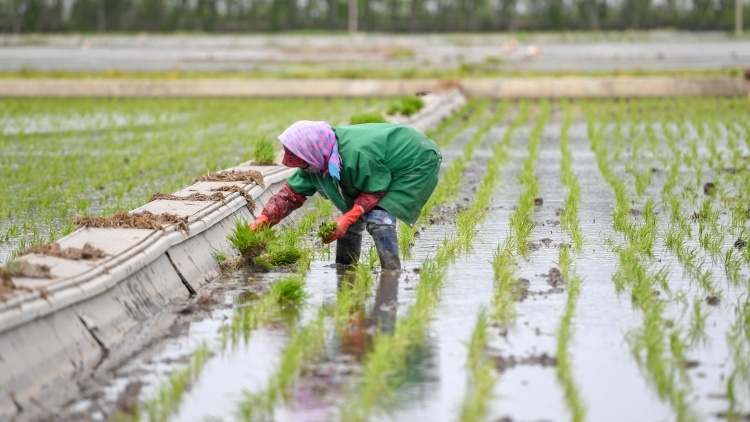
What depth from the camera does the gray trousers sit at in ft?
21.5

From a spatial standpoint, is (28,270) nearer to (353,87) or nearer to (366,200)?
(366,200)

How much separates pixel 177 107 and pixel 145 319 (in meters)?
15.7

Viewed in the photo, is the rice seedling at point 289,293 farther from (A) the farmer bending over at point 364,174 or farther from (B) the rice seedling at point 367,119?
(B) the rice seedling at point 367,119

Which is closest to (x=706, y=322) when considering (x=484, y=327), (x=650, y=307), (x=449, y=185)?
(x=650, y=307)

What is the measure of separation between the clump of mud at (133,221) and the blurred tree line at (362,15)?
51.3 meters

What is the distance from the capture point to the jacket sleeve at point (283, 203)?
670 cm

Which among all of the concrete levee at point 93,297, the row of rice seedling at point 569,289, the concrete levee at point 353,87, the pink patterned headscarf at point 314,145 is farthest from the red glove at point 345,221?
the concrete levee at point 353,87

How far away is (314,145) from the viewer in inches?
245

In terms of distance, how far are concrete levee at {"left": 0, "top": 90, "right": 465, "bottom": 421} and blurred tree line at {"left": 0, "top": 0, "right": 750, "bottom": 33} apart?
51.1 meters

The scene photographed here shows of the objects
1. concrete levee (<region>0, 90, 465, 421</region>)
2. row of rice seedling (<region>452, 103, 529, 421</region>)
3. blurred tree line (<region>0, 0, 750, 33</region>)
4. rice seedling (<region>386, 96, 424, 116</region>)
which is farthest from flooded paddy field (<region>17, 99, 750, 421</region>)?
blurred tree line (<region>0, 0, 750, 33</region>)

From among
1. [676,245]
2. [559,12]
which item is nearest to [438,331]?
[676,245]

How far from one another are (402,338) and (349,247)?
6.08 ft

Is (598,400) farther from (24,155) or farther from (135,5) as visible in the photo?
(135,5)

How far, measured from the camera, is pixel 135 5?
6253cm
